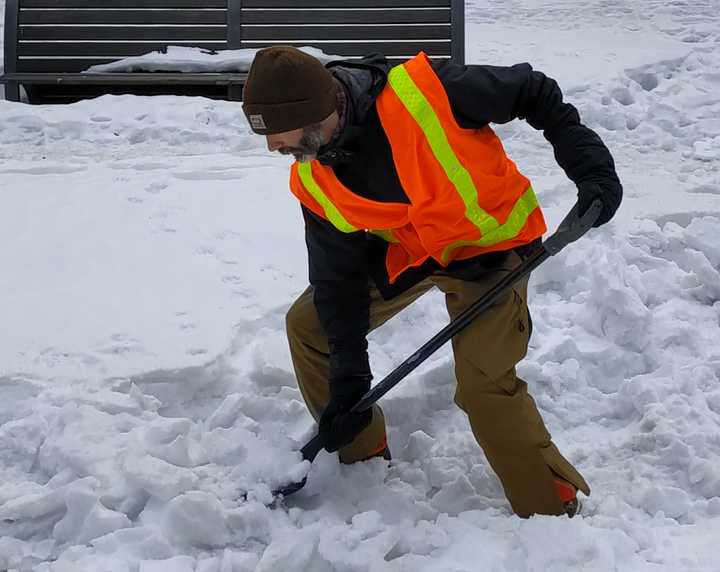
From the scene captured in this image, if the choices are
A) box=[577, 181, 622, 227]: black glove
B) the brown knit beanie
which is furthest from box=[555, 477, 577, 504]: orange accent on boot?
the brown knit beanie

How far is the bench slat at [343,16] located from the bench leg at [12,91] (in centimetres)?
179

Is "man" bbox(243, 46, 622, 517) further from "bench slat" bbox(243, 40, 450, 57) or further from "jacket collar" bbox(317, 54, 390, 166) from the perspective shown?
"bench slat" bbox(243, 40, 450, 57)

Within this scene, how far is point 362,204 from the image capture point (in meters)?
2.27

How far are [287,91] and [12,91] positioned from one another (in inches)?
200

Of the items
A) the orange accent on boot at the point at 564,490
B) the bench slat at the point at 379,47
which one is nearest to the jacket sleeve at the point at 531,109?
the orange accent on boot at the point at 564,490

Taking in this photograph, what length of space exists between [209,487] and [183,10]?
16.5 feet

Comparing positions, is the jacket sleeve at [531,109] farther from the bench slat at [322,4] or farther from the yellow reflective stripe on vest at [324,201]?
the bench slat at [322,4]

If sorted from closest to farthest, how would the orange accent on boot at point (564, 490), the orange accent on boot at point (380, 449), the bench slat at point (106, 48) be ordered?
the orange accent on boot at point (564, 490)
the orange accent on boot at point (380, 449)
the bench slat at point (106, 48)

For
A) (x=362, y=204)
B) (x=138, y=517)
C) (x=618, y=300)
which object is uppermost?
(x=362, y=204)

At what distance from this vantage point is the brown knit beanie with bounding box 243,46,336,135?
208 cm

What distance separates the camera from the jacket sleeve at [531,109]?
2.17 m

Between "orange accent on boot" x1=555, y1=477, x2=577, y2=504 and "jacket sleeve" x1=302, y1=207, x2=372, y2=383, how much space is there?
0.66m

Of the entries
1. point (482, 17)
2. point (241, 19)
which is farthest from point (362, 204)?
point (482, 17)

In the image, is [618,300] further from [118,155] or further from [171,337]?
[118,155]
